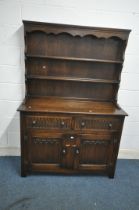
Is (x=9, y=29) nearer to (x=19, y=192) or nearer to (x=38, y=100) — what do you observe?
(x=38, y=100)

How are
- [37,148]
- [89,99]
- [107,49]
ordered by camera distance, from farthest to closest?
[89,99] < [107,49] < [37,148]

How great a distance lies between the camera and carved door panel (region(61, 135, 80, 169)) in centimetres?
202

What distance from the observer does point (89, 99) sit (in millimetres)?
2326

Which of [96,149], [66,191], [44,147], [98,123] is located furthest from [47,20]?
[66,191]

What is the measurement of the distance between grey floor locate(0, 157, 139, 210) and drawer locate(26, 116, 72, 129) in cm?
68

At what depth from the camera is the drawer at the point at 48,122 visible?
1.92 metres

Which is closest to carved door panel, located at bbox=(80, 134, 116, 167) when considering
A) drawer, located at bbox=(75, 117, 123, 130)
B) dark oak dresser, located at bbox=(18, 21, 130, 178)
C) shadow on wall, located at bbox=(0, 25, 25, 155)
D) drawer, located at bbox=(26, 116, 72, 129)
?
dark oak dresser, located at bbox=(18, 21, 130, 178)

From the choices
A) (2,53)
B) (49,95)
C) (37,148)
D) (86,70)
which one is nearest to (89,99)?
(86,70)

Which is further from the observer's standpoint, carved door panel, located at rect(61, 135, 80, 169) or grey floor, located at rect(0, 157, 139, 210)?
carved door panel, located at rect(61, 135, 80, 169)

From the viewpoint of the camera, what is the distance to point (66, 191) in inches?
77.7

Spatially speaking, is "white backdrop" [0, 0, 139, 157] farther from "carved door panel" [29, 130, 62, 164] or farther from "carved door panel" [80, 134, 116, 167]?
"carved door panel" [80, 134, 116, 167]

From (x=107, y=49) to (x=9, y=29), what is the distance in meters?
1.19

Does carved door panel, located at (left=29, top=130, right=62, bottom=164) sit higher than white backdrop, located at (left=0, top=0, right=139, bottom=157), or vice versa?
white backdrop, located at (left=0, top=0, right=139, bottom=157)

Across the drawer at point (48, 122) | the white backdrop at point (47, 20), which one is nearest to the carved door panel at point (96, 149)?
the drawer at point (48, 122)
